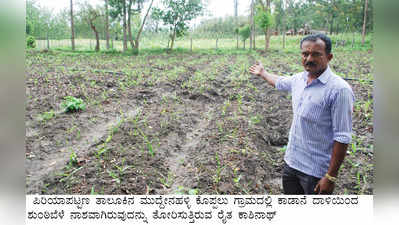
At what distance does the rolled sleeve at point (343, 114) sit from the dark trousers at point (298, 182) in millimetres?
411

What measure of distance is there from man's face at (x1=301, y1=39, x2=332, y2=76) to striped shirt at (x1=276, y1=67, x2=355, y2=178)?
0.05 m

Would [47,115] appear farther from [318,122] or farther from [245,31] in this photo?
[245,31]

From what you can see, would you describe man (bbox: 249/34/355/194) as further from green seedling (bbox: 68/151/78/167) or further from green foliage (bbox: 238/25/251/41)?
green foliage (bbox: 238/25/251/41)

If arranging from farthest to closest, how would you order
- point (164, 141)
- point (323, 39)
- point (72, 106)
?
point (72, 106) < point (164, 141) < point (323, 39)

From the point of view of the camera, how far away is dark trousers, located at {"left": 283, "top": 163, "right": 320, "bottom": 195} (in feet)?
6.28

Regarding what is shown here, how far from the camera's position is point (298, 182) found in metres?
2.10

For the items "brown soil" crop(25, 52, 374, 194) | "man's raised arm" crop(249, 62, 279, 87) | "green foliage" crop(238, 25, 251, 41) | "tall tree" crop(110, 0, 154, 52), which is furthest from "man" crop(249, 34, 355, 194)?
"green foliage" crop(238, 25, 251, 41)

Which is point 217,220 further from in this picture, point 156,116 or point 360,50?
point 360,50

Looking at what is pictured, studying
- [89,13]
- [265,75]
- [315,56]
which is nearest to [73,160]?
[265,75]

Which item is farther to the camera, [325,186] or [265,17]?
[265,17]

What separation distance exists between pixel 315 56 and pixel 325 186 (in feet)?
2.78
